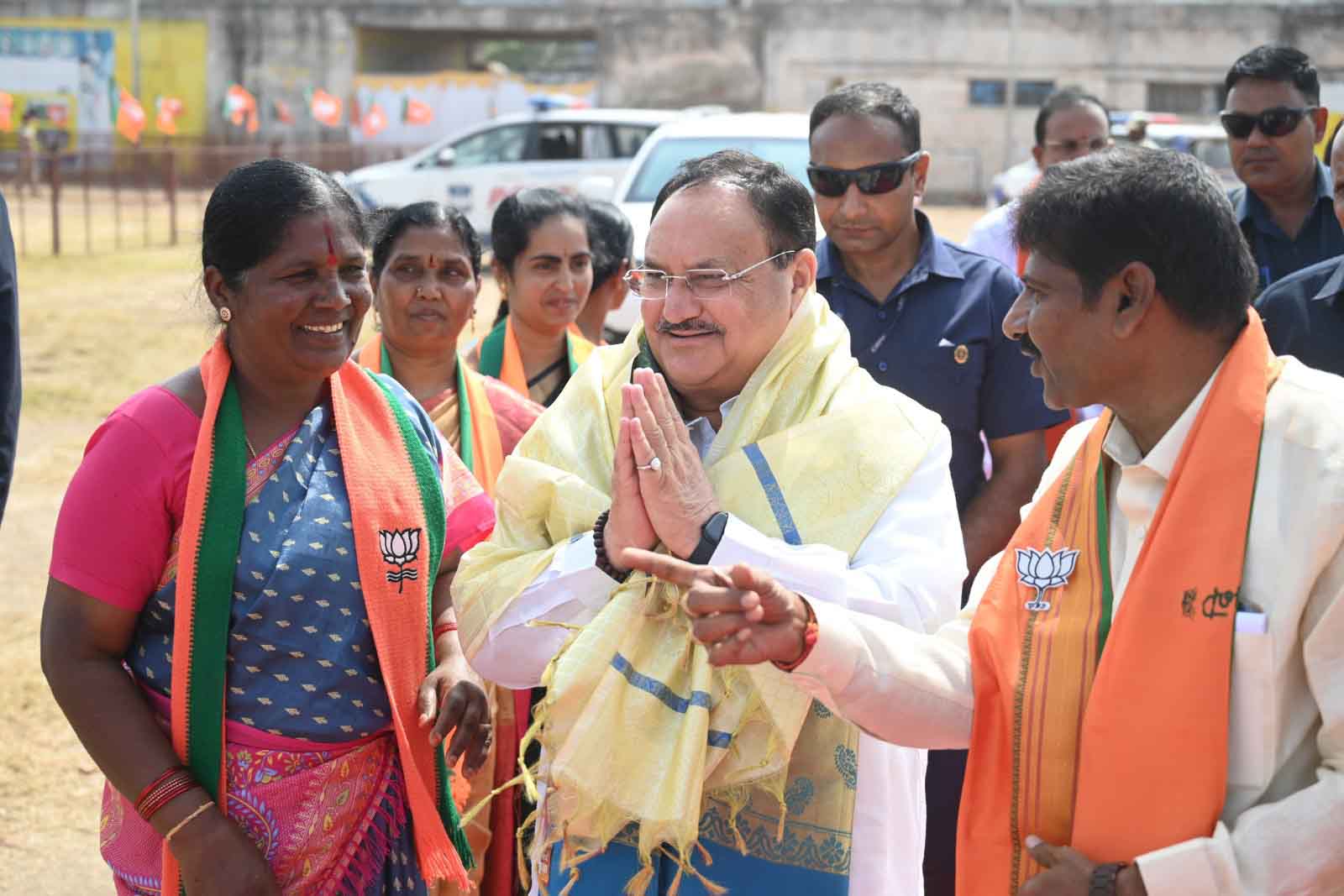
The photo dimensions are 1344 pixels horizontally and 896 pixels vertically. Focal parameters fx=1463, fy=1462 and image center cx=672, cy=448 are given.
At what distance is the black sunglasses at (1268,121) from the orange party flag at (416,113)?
27.7 metres

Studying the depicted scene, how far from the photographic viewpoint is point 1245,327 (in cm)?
218

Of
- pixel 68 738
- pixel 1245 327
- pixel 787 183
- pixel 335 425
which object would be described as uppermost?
pixel 787 183

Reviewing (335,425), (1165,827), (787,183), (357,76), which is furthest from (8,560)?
(357,76)

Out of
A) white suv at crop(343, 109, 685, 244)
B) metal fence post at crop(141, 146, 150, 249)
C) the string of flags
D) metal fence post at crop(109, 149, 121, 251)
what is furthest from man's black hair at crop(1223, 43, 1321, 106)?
the string of flags

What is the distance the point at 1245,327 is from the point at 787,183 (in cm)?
89

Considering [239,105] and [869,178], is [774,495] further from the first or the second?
[239,105]

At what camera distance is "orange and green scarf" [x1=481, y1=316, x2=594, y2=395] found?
465 centimetres

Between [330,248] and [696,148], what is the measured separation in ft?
30.1

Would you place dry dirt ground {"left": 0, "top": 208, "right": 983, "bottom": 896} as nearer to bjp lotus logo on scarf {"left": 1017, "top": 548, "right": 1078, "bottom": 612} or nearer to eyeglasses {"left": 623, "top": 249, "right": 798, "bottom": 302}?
eyeglasses {"left": 623, "top": 249, "right": 798, "bottom": 302}

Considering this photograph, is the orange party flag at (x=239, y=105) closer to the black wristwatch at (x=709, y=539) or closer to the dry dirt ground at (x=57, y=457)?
the dry dirt ground at (x=57, y=457)

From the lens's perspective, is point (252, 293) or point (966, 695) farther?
point (252, 293)

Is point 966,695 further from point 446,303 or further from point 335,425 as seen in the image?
point 446,303

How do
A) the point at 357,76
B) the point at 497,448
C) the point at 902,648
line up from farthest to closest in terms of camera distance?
1. the point at 357,76
2. the point at 497,448
3. the point at 902,648

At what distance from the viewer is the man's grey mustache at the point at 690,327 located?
8.59 feet
